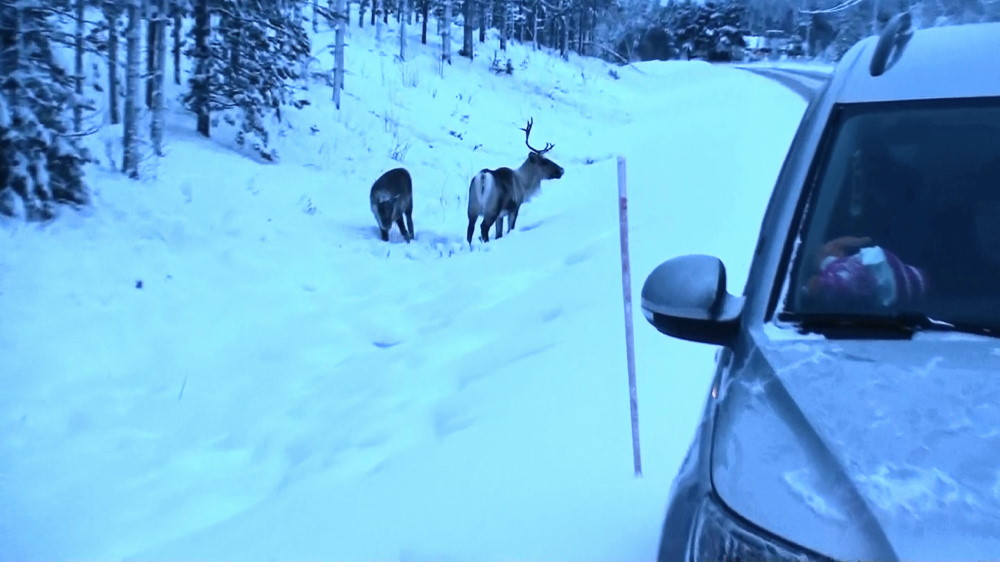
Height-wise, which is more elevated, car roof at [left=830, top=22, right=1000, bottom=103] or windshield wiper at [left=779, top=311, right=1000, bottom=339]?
car roof at [left=830, top=22, right=1000, bottom=103]

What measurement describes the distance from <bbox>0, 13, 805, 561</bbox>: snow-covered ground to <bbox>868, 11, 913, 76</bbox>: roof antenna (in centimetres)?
195

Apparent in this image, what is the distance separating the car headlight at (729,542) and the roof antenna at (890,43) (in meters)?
1.69

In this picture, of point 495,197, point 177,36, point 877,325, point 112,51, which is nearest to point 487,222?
point 495,197

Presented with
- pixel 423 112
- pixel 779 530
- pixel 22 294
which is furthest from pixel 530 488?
pixel 423 112

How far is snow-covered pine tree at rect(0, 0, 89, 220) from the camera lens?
10.0 m

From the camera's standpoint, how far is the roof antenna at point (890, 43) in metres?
3.03

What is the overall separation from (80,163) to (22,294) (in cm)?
281

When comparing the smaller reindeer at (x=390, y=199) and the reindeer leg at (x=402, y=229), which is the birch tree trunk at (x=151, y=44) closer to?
the smaller reindeer at (x=390, y=199)

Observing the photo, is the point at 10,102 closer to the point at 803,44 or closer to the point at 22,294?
the point at 22,294

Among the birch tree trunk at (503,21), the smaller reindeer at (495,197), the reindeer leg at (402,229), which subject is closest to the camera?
the smaller reindeer at (495,197)

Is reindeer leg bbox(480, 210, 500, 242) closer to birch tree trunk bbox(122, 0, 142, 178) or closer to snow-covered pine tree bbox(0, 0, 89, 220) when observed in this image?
birch tree trunk bbox(122, 0, 142, 178)

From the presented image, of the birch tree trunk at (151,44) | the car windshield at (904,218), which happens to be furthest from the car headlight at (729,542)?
the birch tree trunk at (151,44)

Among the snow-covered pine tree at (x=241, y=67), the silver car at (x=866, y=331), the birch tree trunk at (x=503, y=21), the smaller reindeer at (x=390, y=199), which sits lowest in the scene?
the smaller reindeer at (x=390, y=199)

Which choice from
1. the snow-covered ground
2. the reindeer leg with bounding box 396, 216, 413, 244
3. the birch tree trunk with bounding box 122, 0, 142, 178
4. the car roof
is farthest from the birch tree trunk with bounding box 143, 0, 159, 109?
the car roof
